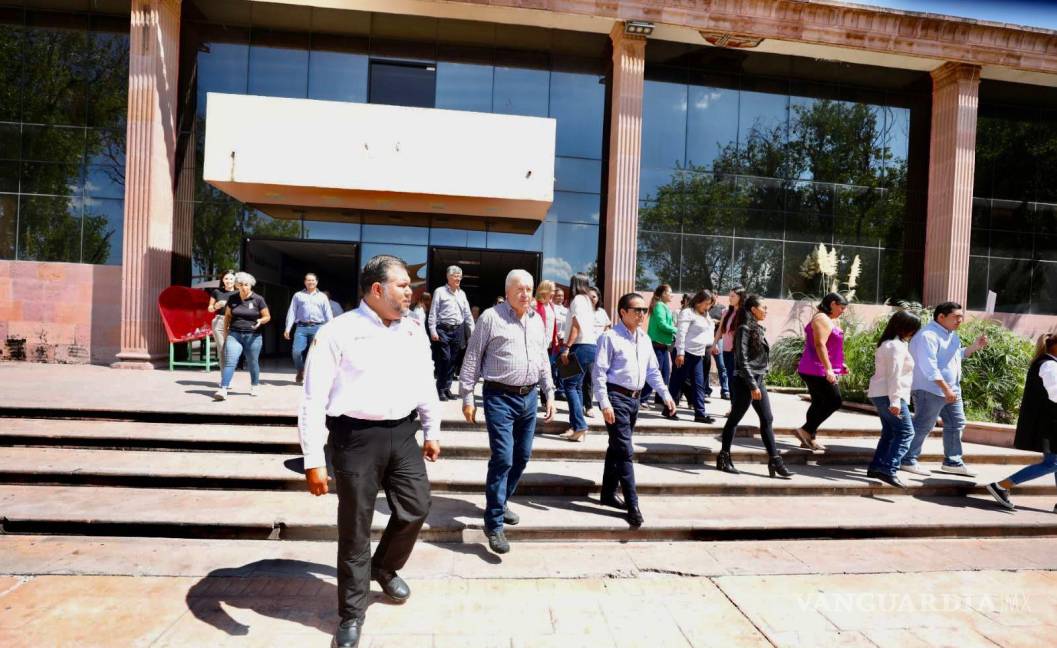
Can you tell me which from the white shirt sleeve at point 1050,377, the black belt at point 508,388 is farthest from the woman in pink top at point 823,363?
the black belt at point 508,388

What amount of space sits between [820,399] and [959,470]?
5.61 ft

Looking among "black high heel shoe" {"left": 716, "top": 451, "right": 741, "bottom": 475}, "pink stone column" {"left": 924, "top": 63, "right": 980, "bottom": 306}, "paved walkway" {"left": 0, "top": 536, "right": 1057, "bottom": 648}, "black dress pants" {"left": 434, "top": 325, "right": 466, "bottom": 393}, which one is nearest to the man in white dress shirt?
"paved walkway" {"left": 0, "top": 536, "right": 1057, "bottom": 648}

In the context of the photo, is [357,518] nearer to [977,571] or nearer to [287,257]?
[977,571]

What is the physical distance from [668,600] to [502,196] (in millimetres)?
8593

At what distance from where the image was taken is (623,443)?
181 inches

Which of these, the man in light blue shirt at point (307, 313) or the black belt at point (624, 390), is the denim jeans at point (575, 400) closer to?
the black belt at point (624, 390)

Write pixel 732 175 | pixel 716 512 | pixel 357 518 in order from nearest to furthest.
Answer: pixel 357 518
pixel 716 512
pixel 732 175

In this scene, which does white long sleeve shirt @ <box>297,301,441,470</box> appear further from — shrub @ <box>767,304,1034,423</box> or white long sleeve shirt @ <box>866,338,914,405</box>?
shrub @ <box>767,304,1034,423</box>

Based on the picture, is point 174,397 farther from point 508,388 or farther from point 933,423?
point 933,423

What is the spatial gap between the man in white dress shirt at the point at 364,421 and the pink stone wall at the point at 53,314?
1155 cm

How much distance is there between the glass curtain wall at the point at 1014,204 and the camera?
14.5 metres

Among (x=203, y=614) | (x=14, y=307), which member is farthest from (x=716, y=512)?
(x=14, y=307)

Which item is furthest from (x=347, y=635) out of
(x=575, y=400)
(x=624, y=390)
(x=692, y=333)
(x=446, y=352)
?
(x=692, y=333)

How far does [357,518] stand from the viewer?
2932 millimetres
